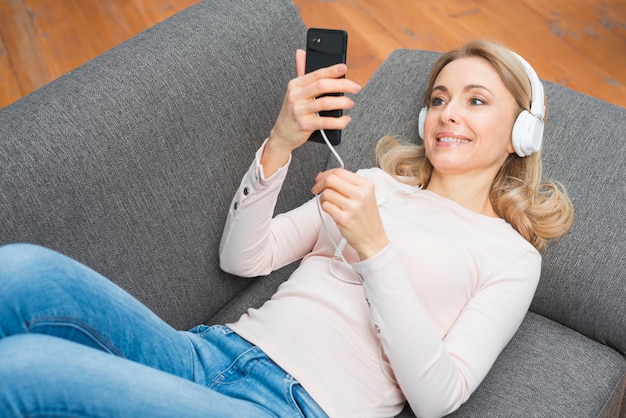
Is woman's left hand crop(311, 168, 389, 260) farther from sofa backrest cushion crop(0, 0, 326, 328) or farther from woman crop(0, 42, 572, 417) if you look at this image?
sofa backrest cushion crop(0, 0, 326, 328)

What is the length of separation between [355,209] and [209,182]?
0.51m

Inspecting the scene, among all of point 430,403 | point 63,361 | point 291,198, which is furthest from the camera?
point 291,198

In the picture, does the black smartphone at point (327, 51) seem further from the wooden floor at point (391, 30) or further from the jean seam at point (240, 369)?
the wooden floor at point (391, 30)

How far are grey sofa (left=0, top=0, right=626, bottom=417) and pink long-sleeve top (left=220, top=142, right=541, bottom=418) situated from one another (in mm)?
136

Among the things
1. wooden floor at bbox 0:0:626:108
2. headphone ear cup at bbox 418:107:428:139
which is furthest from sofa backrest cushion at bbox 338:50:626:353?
wooden floor at bbox 0:0:626:108

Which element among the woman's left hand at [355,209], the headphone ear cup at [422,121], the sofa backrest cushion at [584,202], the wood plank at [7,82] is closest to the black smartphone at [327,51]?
the woman's left hand at [355,209]

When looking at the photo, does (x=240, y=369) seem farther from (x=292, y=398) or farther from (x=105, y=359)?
(x=105, y=359)

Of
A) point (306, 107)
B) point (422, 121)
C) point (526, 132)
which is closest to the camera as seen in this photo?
point (306, 107)

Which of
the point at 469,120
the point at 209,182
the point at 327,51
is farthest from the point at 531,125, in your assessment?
the point at 209,182

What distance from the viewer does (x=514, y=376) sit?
1414mm

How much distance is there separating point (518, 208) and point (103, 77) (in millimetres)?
956

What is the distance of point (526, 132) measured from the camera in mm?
1458

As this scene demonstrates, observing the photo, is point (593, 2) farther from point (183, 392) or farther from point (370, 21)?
point (183, 392)

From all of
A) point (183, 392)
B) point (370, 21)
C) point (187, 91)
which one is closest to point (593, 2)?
point (370, 21)
